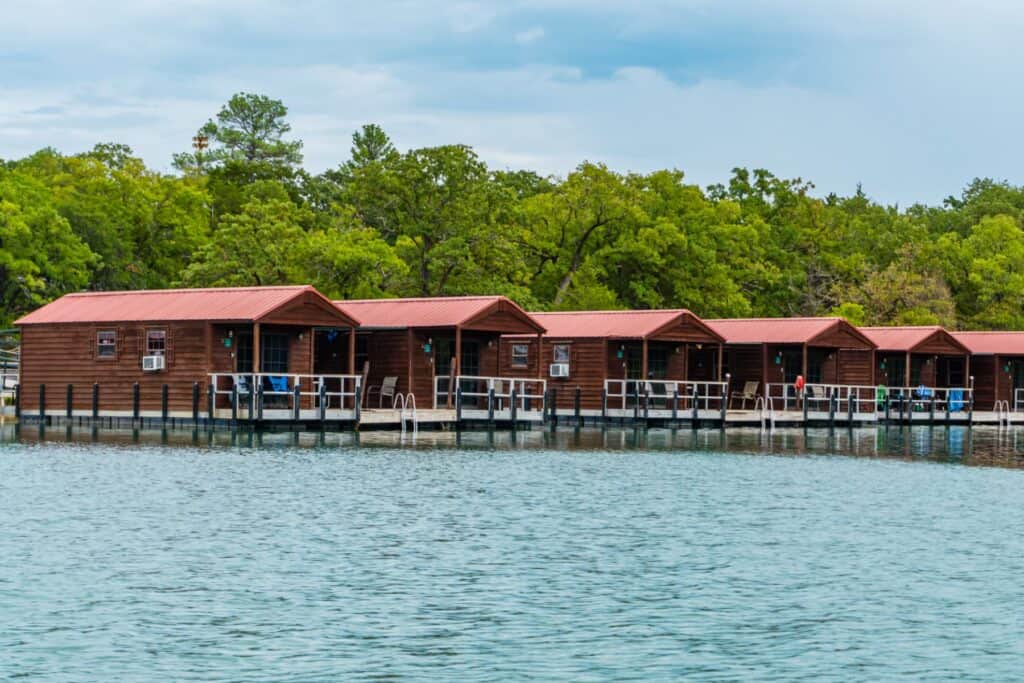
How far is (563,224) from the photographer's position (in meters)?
89.0

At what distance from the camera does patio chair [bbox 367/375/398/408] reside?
58247mm

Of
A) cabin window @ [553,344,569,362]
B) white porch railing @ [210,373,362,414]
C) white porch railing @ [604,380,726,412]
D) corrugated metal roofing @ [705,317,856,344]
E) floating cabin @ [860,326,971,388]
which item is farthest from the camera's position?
floating cabin @ [860,326,971,388]

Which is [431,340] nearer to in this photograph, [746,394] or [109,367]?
[109,367]

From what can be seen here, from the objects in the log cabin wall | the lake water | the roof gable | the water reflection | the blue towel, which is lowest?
the lake water

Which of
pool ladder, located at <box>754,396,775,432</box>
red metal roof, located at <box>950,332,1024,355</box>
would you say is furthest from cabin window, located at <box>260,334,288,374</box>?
red metal roof, located at <box>950,332,1024,355</box>

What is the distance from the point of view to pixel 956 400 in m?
79.1

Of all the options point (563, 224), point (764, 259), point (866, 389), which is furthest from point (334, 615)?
point (764, 259)

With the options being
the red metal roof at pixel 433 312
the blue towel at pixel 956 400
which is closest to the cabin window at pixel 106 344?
the red metal roof at pixel 433 312

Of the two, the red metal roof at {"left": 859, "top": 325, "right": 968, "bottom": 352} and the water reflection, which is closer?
the water reflection

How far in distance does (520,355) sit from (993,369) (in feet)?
98.1

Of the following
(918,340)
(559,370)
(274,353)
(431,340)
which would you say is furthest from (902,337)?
(274,353)

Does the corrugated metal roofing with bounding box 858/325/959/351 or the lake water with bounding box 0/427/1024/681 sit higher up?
the corrugated metal roofing with bounding box 858/325/959/351

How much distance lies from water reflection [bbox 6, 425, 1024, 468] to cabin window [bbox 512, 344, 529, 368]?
14.6 feet

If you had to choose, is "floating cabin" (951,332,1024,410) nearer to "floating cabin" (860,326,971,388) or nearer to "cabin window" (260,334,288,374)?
"floating cabin" (860,326,971,388)
